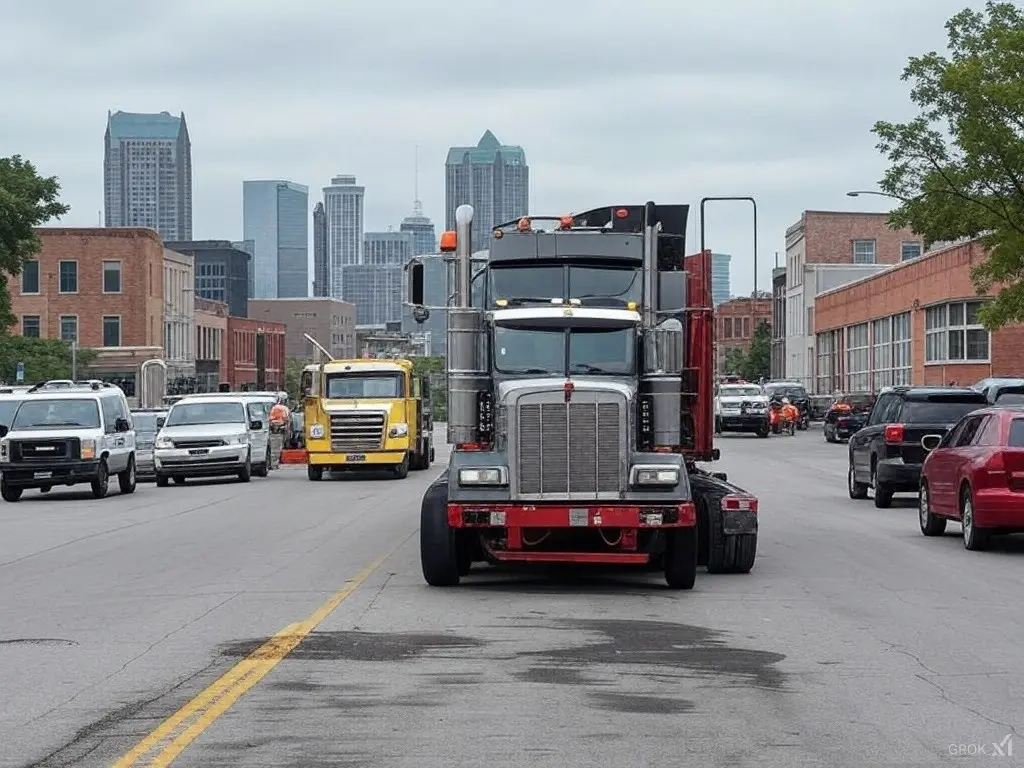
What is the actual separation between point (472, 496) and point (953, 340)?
56.4m

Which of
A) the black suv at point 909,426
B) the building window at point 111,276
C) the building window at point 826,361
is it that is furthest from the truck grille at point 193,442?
the building window at point 111,276

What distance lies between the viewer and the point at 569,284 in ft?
56.6

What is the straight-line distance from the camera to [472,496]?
15625 millimetres

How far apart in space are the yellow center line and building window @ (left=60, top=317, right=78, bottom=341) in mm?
91661

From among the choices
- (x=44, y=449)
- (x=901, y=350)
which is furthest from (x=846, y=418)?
(x=44, y=449)

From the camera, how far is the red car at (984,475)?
1978cm

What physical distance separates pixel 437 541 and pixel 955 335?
56.0 meters

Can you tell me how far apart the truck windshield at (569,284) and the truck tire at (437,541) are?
224 cm

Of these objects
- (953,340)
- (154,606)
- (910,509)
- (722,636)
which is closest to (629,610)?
(722,636)

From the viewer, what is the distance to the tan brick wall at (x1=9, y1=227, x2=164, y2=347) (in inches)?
4028

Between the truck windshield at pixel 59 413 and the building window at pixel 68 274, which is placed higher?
the building window at pixel 68 274

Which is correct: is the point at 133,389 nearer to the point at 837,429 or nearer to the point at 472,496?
the point at 837,429

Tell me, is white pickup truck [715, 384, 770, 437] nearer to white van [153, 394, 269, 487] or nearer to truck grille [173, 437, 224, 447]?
white van [153, 394, 269, 487]

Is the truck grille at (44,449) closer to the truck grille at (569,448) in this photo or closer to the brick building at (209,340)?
the truck grille at (569,448)
